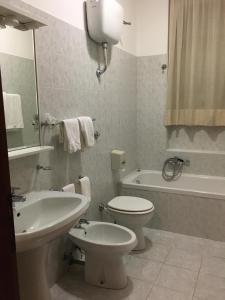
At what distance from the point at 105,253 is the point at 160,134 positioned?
6.23 ft

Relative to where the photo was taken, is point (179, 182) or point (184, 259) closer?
point (184, 259)

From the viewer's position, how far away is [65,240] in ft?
7.20

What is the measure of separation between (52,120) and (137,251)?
1.50 m

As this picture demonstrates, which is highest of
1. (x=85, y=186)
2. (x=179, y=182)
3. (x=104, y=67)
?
(x=104, y=67)

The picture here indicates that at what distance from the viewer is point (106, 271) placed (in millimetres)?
2018

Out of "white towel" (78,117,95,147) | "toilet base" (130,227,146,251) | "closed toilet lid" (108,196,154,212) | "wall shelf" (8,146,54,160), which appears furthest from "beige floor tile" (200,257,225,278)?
"wall shelf" (8,146,54,160)

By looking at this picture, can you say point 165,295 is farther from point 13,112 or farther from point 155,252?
point 13,112

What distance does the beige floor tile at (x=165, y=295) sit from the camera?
74.6 inches

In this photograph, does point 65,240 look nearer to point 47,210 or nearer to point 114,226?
point 114,226

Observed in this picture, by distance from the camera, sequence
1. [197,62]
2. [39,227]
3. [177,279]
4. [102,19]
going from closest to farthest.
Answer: [39,227]
[177,279]
[102,19]
[197,62]

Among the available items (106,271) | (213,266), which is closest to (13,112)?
(106,271)

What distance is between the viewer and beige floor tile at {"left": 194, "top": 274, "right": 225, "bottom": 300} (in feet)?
6.26

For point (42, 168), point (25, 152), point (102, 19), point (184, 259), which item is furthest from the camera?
point (184, 259)

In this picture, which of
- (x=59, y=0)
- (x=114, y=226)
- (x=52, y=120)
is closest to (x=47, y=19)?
(x=59, y=0)
